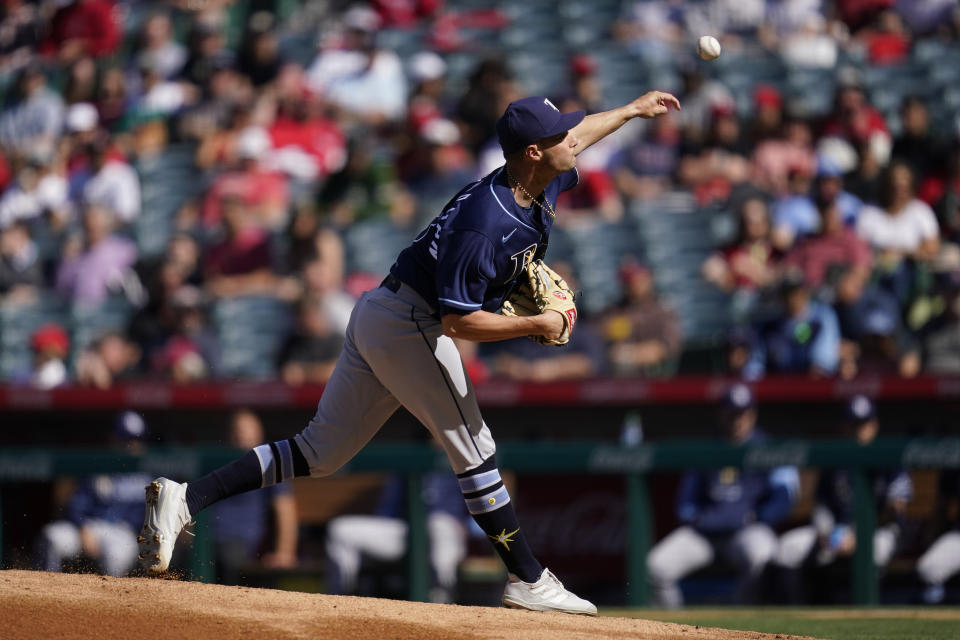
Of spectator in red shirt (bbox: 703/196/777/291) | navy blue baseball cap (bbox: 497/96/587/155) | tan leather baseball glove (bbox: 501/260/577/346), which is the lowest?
spectator in red shirt (bbox: 703/196/777/291)

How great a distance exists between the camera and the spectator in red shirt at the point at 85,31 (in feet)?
43.0

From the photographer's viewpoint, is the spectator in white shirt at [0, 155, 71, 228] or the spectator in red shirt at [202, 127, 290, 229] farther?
the spectator in white shirt at [0, 155, 71, 228]

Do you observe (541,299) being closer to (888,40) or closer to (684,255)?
(684,255)

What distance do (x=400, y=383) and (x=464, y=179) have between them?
5522 mm

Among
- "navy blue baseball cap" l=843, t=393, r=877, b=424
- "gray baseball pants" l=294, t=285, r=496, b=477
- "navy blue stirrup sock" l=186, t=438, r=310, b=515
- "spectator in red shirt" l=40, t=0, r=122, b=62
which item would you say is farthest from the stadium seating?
"spectator in red shirt" l=40, t=0, r=122, b=62

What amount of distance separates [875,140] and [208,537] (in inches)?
226

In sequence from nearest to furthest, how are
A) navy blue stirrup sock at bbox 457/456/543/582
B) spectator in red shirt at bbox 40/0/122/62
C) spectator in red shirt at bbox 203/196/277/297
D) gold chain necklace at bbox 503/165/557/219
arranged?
gold chain necklace at bbox 503/165/557/219 < navy blue stirrup sock at bbox 457/456/543/582 < spectator in red shirt at bbox 203/196/277/297 < spectator in red shirt at bbox 40/0/122/62

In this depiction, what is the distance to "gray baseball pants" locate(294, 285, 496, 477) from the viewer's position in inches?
188

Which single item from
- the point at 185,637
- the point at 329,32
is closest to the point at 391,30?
the point at 329,32

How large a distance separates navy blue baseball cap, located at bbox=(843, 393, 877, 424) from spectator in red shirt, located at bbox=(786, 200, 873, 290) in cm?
138

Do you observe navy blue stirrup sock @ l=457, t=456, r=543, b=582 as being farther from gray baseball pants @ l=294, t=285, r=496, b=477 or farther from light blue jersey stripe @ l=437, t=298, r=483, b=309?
light blue jersey stripe @ l=437, t=298, r=483, b=309

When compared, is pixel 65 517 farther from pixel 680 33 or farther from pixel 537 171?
pixel 680 33

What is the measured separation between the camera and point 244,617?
176 inches

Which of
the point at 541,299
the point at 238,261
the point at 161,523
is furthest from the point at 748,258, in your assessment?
the point at 161,523
